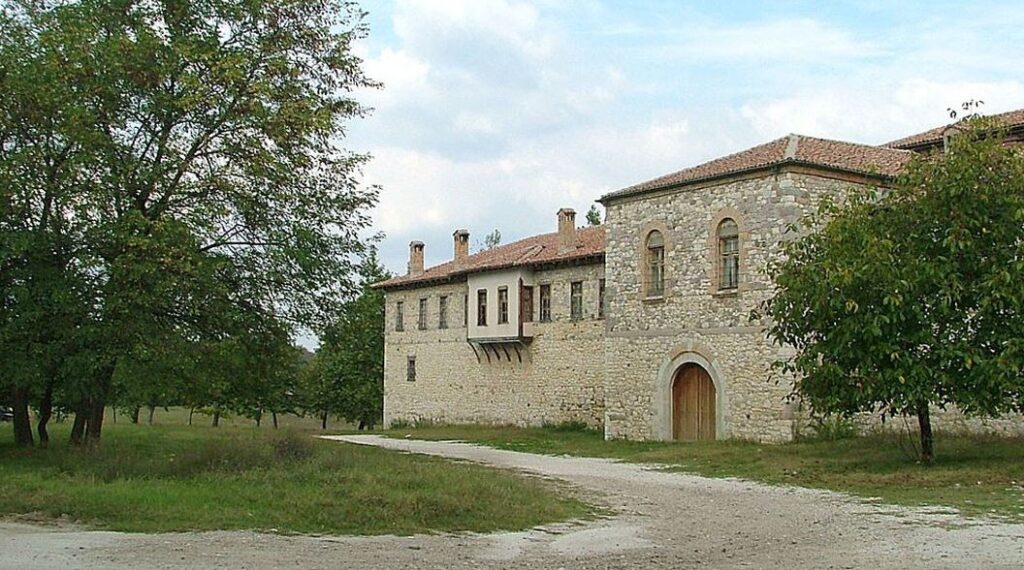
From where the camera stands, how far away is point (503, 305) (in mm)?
40375

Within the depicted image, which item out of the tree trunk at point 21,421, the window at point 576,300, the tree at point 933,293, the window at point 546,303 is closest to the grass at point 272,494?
the tree trunk at point 21,421

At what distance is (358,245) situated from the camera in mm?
22969

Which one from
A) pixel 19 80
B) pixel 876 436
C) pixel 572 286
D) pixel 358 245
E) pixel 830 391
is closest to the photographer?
pixel 19 80

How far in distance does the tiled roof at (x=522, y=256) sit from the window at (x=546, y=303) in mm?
1007

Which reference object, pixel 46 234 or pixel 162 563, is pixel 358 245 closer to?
pixel 46 234

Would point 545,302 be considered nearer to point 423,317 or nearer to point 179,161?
point 423,317

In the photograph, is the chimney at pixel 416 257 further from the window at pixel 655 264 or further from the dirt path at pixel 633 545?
the dirt path at pixel 633 545

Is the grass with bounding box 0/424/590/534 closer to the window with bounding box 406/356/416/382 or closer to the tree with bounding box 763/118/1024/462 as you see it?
the tree with bounding box 763/118/1024/462

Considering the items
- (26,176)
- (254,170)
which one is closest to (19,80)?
(26,176)

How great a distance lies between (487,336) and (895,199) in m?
21.3

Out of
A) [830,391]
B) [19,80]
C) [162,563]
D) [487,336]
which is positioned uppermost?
[19,80]

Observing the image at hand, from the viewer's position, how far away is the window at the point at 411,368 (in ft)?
156

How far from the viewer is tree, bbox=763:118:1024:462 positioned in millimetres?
20203

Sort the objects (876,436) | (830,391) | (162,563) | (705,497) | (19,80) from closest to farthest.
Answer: (162,563)
(705,497)
(19,80)
(830,391)
(876,436)
